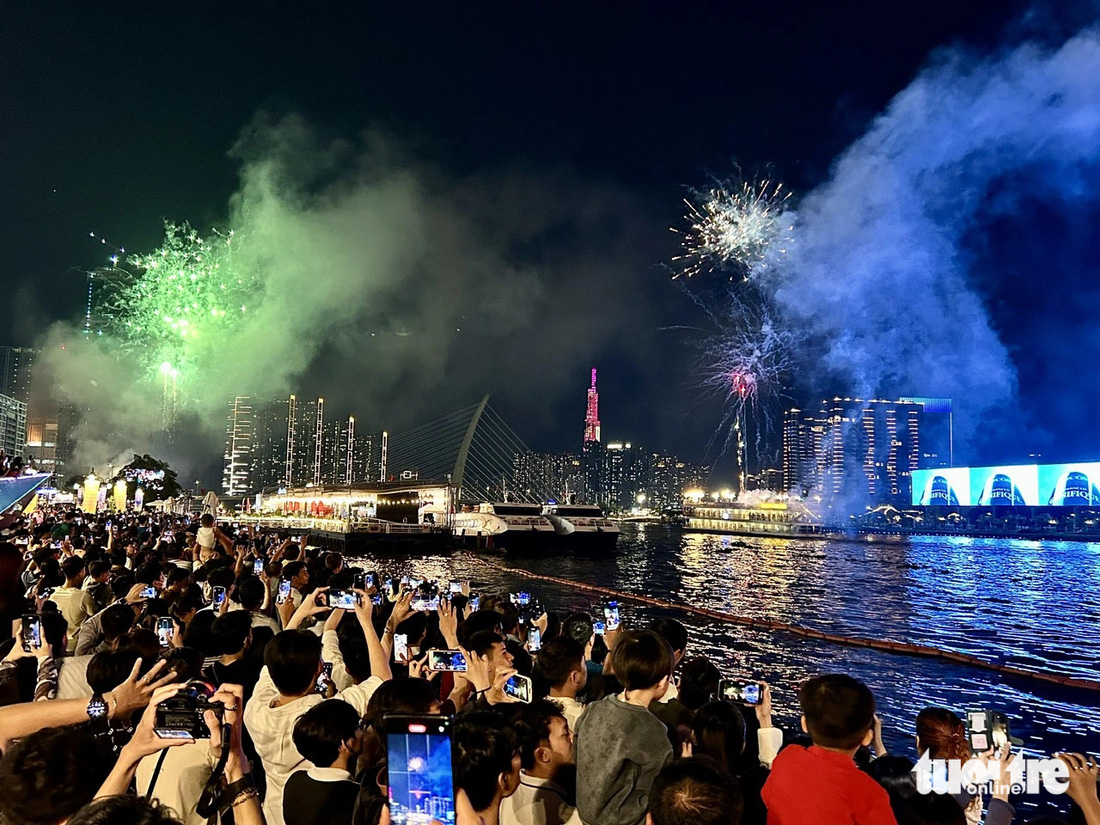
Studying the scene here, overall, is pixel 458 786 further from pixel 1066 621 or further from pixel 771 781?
pixel 1066 621

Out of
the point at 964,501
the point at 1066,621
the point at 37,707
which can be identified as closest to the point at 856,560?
the point at 1066,621

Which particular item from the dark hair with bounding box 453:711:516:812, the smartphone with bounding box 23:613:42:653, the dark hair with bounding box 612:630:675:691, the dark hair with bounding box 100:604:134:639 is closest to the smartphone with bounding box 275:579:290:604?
the dark hair with bounding box 100:604:134:639

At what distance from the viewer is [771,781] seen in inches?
136

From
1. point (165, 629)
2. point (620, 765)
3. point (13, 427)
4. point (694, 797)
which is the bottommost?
point (165, 629)

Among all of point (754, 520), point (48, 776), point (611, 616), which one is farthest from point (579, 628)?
point (754, 520)

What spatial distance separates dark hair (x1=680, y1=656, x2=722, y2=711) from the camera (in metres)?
→ 5.17

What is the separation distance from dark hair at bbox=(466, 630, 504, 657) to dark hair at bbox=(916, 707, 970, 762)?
2.70 metres

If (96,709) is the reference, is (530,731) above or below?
below

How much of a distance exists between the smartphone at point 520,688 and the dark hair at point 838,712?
153cm

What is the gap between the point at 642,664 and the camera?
13.0ft

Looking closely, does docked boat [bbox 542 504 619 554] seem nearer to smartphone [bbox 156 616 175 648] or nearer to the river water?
the river water

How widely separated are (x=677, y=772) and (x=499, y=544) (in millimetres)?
73074

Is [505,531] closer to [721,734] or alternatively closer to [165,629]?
[165,629]

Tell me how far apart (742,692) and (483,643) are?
69.4 inches
